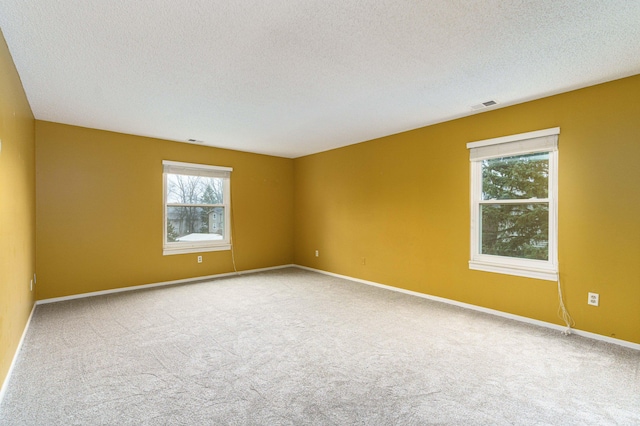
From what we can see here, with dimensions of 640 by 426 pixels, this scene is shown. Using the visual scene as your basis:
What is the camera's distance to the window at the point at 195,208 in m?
5.17

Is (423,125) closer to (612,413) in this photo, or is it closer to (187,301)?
(612,413)

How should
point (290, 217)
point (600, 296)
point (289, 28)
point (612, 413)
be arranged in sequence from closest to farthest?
point (612, 413) < point (289, 28) < point (600, 296) < point (290, 217)

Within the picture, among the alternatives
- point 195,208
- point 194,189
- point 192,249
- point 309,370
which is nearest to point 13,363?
point 309,370

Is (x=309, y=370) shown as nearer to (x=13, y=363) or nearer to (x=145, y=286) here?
(x=13, y=363)

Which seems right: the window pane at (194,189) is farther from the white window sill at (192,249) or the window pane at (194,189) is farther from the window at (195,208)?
the white window sill at (192,249)

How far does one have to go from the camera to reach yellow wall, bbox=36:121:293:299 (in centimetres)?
408

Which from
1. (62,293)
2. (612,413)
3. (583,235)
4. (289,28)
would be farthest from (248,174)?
(612,413)

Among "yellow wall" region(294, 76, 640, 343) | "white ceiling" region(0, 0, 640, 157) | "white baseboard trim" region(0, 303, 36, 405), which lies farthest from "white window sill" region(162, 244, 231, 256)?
"white ceiling" region(0, 0, 640, 157)

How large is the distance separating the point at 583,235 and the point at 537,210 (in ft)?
1.53

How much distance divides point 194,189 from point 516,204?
4.90 metres

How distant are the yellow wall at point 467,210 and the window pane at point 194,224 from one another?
181 cm

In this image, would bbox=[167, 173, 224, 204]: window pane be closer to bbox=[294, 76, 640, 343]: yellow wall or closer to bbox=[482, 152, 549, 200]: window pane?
bbox=[294, 76, 640, 343]: yellow wall

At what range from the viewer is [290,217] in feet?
22.3

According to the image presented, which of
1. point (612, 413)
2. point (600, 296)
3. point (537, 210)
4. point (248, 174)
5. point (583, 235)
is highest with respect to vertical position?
point (248, 174)
